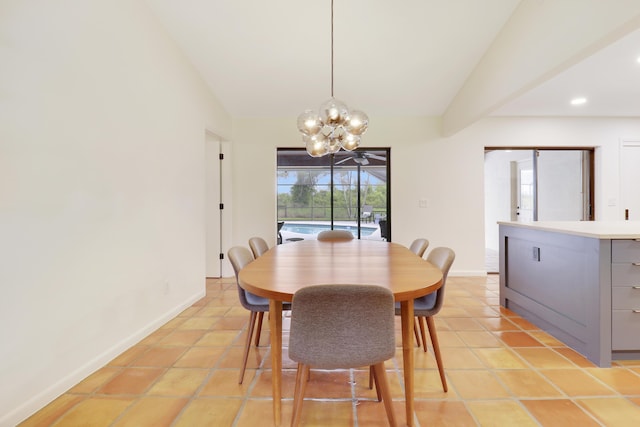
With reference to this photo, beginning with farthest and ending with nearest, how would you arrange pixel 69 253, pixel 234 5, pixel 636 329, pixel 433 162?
pixel 433 162 < pixel 234 5 < pixel 636 329 < pixel 69 253

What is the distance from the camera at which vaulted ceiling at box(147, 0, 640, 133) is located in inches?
96.9

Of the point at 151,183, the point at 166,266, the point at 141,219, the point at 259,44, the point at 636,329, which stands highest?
the point at 259,44

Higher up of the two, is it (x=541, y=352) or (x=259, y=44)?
(x=259, y=44)

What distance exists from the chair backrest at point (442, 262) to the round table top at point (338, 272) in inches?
3.0

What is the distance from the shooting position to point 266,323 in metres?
3.02

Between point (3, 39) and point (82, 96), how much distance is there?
494 mm

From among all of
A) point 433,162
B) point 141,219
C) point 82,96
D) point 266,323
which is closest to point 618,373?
point 266,323

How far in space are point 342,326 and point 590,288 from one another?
76.6 inches

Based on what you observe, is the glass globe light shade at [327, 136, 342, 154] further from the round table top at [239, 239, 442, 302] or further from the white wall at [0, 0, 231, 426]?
the white wall at [0, 0, 231, 426]

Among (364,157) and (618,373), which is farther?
(364,157)

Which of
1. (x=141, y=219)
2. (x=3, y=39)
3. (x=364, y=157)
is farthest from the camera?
(x=364, y=157)

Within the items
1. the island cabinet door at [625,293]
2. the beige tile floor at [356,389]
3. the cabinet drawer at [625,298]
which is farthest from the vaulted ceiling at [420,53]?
the beige tile floor at [356,389]

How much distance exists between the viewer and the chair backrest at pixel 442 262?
1880 mm

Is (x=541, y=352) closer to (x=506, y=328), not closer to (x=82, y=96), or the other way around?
(x=506, y=328)
